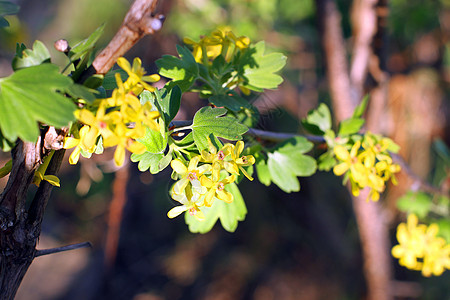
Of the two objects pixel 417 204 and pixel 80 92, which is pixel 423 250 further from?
pixel 80 92

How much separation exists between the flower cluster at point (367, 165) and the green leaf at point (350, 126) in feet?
0.15

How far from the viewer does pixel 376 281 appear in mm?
1567

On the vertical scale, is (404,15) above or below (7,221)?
below

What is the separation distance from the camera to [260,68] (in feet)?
2.20

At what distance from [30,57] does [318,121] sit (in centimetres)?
57

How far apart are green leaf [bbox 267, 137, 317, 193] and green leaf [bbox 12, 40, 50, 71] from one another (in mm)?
424

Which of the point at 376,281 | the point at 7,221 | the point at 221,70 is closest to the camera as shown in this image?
the point at 7,221

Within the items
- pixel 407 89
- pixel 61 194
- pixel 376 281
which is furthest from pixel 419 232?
pixel 61 194

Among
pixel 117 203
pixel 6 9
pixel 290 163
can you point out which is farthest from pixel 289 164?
pixel 117 203

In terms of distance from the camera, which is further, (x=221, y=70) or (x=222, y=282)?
(x=222, y=282)

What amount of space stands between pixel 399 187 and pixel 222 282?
120 cm

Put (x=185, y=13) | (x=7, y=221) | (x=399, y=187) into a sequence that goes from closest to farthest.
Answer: (x=7, y=221), (x=399, y=187), (x=185, y=13)

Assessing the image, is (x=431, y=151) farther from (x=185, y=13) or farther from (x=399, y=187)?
(x=185, y=13)

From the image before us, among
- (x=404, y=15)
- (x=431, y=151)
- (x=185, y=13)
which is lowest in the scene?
(x=431, y=151)
